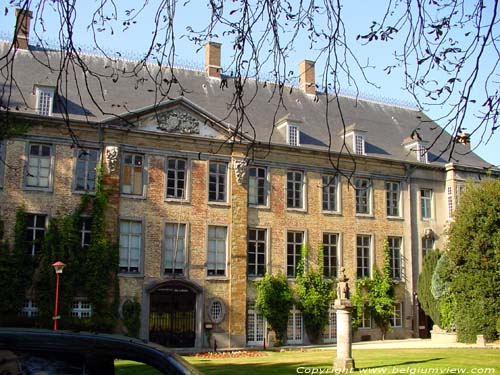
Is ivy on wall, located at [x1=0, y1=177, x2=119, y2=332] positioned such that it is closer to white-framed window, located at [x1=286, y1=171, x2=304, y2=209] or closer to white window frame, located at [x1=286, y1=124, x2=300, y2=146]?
white-framed window, located at [x1=286, y1=171, x2=304, y2=209]

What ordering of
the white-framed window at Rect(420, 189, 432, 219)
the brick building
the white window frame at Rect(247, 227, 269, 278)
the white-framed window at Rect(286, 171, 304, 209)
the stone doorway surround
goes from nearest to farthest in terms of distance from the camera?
the brick building → the stone doorway surround → the white window frame at Rect(247, 227, 269, 278) → the white-framed window at Rect(286, 171, 304, 209) → the white-framed window at Rect(420, 189, 432, 219)

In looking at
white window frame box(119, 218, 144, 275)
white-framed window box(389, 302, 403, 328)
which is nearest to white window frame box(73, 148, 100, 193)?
white window frame box(119, 218, 144, 275)

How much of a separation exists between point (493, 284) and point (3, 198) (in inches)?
826

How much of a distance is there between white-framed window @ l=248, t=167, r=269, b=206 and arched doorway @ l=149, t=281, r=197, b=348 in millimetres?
5204

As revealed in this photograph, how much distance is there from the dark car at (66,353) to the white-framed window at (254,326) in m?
24.6

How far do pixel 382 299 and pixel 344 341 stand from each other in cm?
1426

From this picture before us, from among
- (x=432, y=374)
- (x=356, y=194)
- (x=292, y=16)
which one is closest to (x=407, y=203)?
(x=356, y=194)

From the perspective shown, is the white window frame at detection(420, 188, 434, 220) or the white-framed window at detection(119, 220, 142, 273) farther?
the white window frame at detection(420, 188, 434, 220)

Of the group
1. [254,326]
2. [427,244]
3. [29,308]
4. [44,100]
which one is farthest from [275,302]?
[44,100]

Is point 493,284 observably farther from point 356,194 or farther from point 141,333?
point 141,333

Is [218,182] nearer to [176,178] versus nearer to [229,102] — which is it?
[176,178]

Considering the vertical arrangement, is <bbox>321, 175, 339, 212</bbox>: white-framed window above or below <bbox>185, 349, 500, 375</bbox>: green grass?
above

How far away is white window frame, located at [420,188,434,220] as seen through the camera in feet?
109

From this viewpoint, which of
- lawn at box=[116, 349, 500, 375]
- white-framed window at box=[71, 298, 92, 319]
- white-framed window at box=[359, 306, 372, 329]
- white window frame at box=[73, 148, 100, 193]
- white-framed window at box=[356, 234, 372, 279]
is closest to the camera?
lawn at box=[116, 349, 500, 375]
